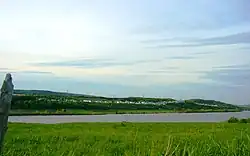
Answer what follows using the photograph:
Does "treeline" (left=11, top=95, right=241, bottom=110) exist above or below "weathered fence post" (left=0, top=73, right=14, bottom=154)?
above

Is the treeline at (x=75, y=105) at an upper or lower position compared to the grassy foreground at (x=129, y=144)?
upper

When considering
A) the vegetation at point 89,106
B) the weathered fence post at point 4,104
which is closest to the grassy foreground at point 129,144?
the weathered fence post at point 4,104

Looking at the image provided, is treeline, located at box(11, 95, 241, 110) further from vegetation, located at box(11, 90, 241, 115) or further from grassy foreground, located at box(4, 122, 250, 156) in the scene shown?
grassy foreground, located at box(4, 122, 250, 156)

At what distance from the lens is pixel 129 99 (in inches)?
7382

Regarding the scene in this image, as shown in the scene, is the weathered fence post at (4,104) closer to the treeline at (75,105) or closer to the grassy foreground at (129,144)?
the grassy foreground at (129,144)

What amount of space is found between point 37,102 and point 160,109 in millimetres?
55753

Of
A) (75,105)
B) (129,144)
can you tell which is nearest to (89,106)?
(75,105)

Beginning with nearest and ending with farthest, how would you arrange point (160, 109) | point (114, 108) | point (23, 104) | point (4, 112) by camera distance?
point (4, 112), point (23, 104), point (114, 108), point (160, 109)

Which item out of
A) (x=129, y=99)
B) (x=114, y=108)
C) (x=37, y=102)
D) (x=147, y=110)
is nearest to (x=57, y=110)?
(x=37, y=102)

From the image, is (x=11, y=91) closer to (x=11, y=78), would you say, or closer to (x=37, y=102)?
(x=11, y=78)

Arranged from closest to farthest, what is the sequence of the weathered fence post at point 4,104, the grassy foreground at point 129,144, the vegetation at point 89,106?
the weathered fence post at point 4,104 → the grassy foreground at point 129,144 → the vegetation at point 89,106

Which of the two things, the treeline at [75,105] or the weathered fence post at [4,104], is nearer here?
the weathered fence post at [4,104]

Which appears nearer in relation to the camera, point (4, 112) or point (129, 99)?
point (4, 112)

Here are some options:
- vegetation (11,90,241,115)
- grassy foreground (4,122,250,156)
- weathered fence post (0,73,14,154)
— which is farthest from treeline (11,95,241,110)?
weathered fence post (0,73,14,154)
